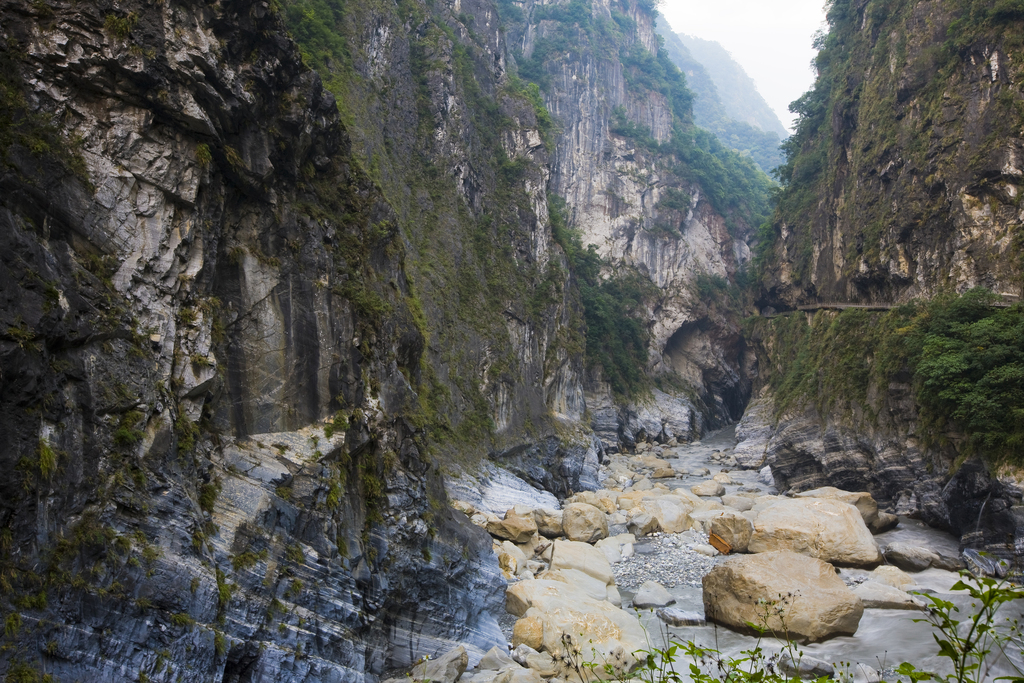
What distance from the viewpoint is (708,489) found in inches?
881

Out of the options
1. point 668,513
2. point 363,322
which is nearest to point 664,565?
point 668,513

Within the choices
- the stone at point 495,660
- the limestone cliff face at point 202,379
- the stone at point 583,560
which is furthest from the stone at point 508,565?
the stone at point 495,660

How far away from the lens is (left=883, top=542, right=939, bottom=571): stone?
1370 cm

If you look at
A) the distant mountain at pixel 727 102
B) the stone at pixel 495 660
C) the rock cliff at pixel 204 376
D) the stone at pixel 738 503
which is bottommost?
the stone at pixel 495 660

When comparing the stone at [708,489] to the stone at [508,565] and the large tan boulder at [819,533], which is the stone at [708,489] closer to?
the large tan boulder at [819,533]

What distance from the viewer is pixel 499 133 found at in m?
33.1

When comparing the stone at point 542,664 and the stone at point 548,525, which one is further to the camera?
the stone at point 548,525

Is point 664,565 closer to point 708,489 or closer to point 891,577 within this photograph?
point 891,577

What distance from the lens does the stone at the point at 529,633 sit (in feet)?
33.1

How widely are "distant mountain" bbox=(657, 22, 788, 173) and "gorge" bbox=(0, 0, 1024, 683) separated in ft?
170

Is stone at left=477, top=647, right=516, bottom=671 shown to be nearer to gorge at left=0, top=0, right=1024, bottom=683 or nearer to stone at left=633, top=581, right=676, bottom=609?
gorge at left=0, top=0, right=1024, bottom=683

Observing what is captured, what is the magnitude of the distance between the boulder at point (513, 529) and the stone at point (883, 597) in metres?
7.30

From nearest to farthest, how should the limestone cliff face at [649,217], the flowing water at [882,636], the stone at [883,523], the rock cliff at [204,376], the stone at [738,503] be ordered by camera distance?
1. the rock cliff at [204,376]
2. the flowing water at [882,636]
3. the stone at [883,523]
4. the stone at [738,503]
5. the limestone cliff face at [649,217]

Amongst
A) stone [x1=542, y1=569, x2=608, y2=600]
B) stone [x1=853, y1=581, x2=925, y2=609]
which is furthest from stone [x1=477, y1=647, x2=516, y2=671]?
stone [x1=853, y1=581, x2=925, y2=609]
